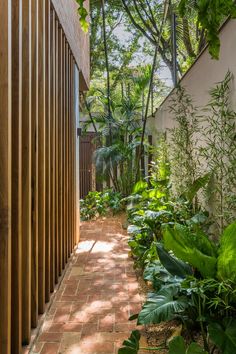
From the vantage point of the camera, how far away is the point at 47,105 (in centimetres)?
277

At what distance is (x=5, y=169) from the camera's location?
1.71 m

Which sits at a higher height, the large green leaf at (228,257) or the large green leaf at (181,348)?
the large green leaf at (228,257)

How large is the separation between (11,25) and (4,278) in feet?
4.42

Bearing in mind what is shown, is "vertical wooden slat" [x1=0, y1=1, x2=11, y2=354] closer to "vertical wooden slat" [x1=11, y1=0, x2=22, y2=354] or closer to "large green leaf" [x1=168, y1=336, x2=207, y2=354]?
"vertical wooden slat" [x1=11, y1=0, x2=22, y2=354]

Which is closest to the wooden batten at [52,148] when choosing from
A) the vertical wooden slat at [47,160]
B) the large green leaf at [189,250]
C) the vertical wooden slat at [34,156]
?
the vertical wooden slat at [47,160]

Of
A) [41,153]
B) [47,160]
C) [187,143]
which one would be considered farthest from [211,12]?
[187,143]

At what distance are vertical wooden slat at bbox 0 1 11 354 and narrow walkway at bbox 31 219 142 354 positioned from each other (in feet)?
1.78

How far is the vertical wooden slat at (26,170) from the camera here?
6.82 ft

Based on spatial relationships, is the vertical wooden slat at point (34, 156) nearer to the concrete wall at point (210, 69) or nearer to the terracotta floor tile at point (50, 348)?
the terracotta floor tile at point (50, 348)

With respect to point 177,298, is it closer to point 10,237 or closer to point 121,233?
point 10,237

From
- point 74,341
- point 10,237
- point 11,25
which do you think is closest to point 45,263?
point 74,341

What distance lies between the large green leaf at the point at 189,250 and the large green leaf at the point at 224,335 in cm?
30

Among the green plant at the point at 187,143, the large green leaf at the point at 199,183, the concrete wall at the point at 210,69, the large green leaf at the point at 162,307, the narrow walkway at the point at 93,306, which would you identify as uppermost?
the concrete wall at the point at 210,69

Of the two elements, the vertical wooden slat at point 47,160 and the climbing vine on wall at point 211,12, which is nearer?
the climbing vine on wall at point 211,12
